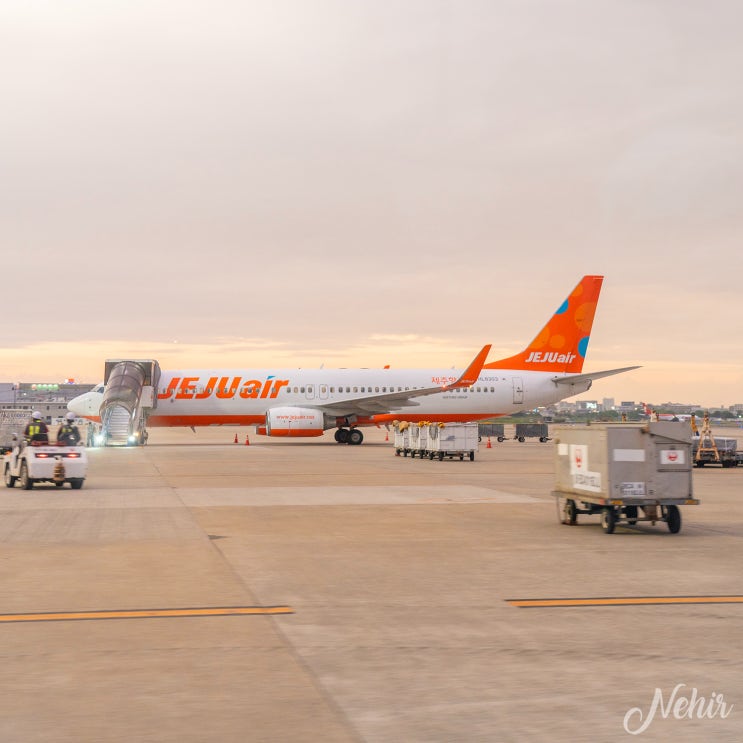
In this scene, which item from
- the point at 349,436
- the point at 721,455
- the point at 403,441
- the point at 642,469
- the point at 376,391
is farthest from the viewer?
the point at 349,436

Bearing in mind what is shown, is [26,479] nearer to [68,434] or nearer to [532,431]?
[68,434]

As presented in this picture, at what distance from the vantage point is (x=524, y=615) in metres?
9.28

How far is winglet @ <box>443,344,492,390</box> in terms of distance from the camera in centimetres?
4953

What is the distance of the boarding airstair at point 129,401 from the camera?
4903 cm

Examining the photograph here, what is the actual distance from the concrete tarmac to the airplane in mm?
31907

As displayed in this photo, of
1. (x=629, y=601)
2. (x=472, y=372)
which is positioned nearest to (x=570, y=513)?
(x=629, y=601)

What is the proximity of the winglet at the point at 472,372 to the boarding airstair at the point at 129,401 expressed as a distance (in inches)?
622

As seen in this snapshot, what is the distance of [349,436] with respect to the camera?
54.7 m

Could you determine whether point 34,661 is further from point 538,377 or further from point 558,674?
point 538,377

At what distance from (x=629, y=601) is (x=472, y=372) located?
41040 millimetres

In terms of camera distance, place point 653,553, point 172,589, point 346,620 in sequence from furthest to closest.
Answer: point 653,553 < point 172,589 < point 346,620

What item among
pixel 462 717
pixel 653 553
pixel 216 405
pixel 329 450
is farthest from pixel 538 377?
pixel 462 717

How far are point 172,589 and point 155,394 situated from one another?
40.0 m

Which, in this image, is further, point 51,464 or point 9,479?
point 9,479
